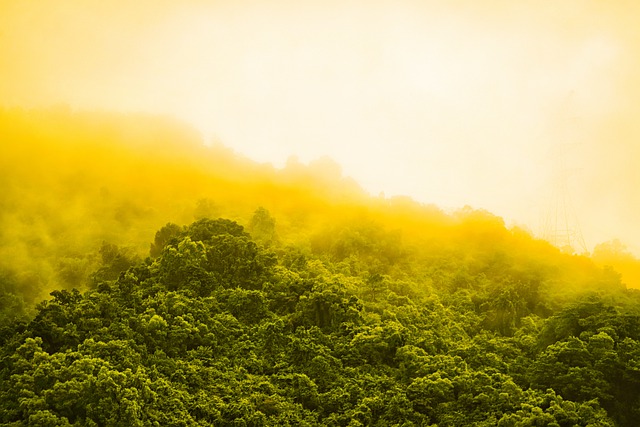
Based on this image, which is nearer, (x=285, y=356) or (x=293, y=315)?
(x=285, y=356)

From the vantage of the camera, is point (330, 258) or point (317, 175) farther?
point (317, 175)

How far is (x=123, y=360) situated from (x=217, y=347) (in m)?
3.92

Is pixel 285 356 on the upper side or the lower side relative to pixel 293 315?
lower

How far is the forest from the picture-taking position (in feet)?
71.1

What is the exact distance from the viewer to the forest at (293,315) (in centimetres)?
2167

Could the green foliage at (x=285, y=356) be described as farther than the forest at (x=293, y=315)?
No

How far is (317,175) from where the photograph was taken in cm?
5056

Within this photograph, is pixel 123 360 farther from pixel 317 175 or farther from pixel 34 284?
pixel 317 175

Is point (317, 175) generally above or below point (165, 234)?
above

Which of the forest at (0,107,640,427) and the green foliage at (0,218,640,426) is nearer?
the green foliage at (0,218,640,426)

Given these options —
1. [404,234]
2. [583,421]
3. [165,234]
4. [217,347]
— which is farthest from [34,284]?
[583,421]

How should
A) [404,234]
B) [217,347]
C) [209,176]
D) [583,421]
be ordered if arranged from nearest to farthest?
[583,421], [217,347], [404,234], [209,176]

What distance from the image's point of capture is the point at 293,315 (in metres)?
27.2

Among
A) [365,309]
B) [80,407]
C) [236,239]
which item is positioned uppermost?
[236,239]
